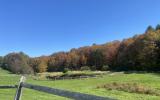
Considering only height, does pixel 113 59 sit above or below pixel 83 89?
above

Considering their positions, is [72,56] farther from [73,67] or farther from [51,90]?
[51,90]

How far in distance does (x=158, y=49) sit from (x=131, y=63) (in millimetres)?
11937

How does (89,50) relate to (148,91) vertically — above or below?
above

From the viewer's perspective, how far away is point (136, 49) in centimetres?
11162

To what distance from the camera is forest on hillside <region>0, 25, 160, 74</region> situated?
4008 inches

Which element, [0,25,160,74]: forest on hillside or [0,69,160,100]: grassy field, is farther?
[0,25,160,74]: forest on hillside

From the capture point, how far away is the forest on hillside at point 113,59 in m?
102

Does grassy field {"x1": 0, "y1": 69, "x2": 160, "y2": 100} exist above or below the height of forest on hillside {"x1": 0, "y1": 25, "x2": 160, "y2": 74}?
below

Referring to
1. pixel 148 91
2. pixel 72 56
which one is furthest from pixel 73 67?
pixel 148 91

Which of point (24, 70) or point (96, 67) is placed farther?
point (96, 67)

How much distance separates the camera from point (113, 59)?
428 ft

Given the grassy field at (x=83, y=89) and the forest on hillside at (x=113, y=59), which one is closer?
the grassy field at (x=83, y=89)

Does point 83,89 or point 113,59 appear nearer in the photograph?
point 83,89

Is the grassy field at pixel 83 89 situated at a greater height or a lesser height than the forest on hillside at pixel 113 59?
lesser
